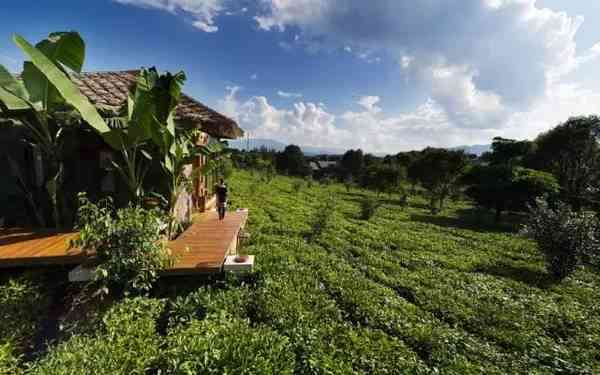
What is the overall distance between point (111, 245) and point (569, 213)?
11.0 meters

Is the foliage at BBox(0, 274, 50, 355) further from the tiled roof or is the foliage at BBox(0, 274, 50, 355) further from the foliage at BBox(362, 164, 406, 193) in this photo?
the foliage at BBox(362, 164, 406, 193)

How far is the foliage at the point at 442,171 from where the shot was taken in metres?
19.6

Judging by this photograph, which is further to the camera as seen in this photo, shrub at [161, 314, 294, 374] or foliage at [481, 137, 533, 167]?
foliage at [481, 137, 533, 167]

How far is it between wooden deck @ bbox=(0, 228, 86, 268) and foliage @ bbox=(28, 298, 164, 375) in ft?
4.70

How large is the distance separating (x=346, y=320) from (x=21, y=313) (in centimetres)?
452

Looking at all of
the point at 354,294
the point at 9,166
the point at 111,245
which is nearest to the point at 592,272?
the point at 354,294

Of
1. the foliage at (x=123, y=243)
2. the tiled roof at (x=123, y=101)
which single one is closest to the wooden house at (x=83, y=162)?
the tiled roof at (x=123, y=101)

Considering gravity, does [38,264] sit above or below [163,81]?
below

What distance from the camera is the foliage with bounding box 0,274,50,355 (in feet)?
9.53

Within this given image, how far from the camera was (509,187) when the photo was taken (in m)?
15.0

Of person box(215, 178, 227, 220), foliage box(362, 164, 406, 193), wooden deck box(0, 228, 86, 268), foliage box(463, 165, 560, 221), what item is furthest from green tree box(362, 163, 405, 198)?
wooden deck box(0, 228, 86, 268)

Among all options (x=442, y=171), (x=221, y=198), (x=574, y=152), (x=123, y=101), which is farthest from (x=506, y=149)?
(x=123, y=101)

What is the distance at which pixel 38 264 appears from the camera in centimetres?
411

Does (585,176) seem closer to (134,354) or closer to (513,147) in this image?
(513,147)
